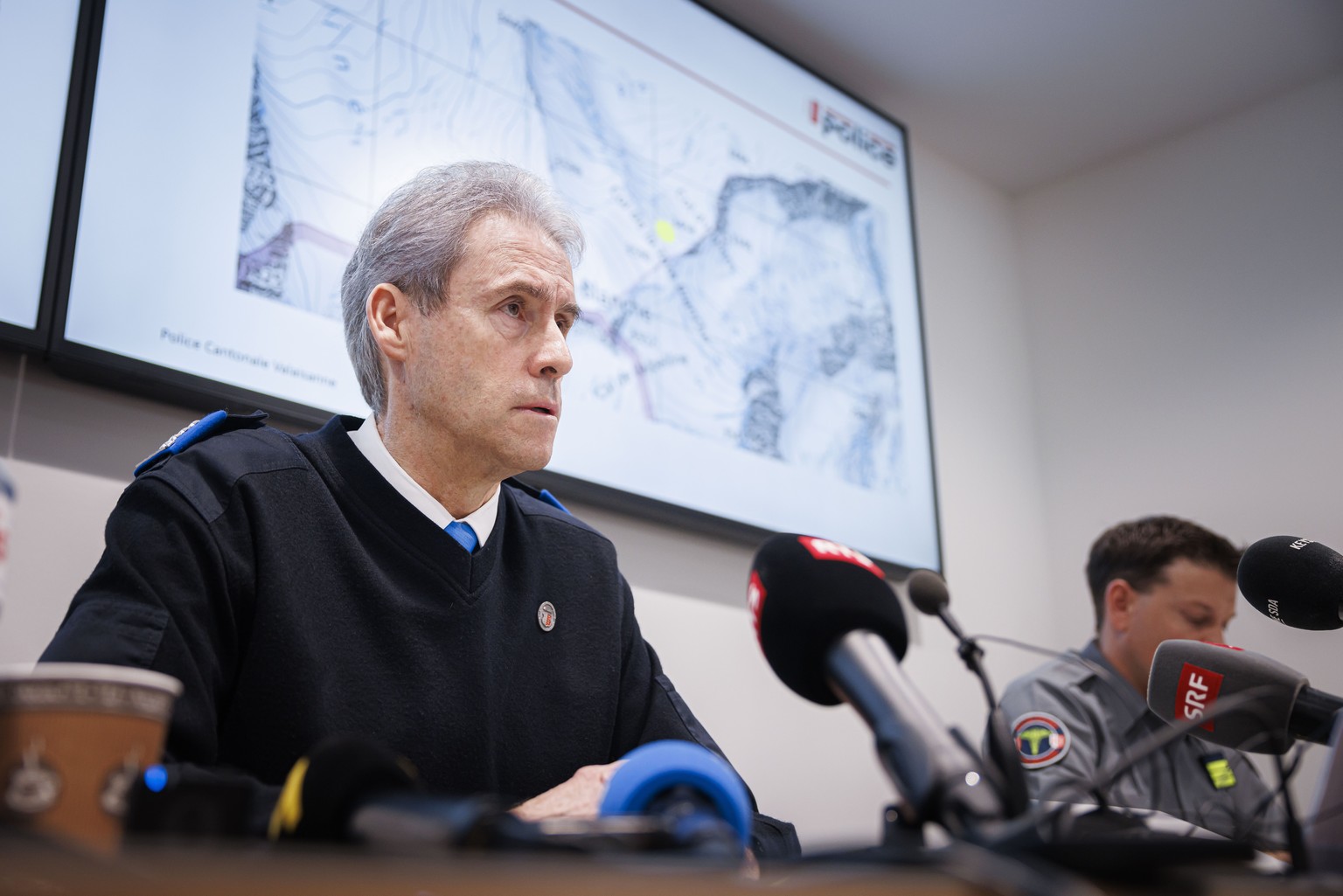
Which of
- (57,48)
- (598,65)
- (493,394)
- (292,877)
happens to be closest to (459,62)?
(598,65)

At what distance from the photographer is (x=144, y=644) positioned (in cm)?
102

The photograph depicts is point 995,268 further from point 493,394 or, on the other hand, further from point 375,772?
point 375,772

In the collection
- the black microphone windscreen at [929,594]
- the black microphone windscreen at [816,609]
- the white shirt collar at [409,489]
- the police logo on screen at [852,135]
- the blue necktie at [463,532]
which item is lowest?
the black microphone windscreen at [816,609]

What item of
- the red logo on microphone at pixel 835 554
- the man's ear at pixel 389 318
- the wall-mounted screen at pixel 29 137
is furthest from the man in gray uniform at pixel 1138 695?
the wall-mounted screen at pixel 29 137

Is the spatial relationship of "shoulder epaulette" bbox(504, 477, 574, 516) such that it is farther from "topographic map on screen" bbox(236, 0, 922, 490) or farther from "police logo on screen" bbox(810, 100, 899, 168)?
"police logo on screen" bbox(810, 100, 899, 168)

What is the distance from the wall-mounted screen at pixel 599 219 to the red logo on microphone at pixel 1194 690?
130cm

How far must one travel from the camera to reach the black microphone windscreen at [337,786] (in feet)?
1.77

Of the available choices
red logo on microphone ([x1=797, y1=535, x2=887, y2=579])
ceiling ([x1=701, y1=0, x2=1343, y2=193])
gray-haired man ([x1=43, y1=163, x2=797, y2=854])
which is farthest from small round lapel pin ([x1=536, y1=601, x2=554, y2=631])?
ceiling ([x1=701, y1=0, x2=1343, y2=193])

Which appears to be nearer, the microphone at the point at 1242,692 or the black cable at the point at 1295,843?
the black cable at the point at 1295,843

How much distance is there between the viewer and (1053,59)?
321cm

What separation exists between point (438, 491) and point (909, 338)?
6.47ft

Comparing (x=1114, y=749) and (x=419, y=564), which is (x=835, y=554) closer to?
(x=419, y=564)

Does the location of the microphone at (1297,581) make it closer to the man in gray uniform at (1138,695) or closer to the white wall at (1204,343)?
the man in gray uniform at (1138,695)

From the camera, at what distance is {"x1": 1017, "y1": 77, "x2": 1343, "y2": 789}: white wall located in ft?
10.2
